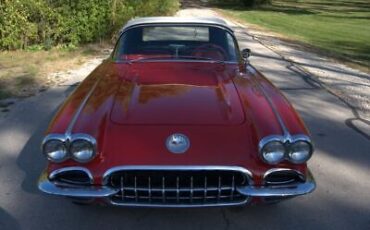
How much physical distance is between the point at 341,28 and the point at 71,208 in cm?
2168

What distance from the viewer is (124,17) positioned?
45.6 feet

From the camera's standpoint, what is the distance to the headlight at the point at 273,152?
351 centimetres

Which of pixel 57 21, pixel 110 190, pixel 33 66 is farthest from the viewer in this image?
pixel 57 21

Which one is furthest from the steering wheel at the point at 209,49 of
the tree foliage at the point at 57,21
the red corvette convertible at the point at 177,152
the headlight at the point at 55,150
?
the tree foliage at the point at 57,21

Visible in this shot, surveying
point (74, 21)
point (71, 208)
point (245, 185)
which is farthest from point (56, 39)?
point (245, 185)

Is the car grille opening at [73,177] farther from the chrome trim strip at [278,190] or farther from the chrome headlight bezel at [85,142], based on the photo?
the chrome trim strip at [278,190]

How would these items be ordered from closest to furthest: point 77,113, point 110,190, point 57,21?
point 110,190
point 77,113
point 57,21

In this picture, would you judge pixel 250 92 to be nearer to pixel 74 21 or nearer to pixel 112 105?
pixel 112 105

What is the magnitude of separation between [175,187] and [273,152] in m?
0.71

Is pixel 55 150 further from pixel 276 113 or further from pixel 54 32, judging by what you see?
pixel 54 32

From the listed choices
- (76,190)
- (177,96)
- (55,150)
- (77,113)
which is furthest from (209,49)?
(76,190)

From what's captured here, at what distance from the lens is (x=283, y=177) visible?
3.59m

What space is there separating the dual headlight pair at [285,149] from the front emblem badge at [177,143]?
20.1 inches

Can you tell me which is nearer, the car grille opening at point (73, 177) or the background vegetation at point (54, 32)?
the car grille opening at point (73, 177)
